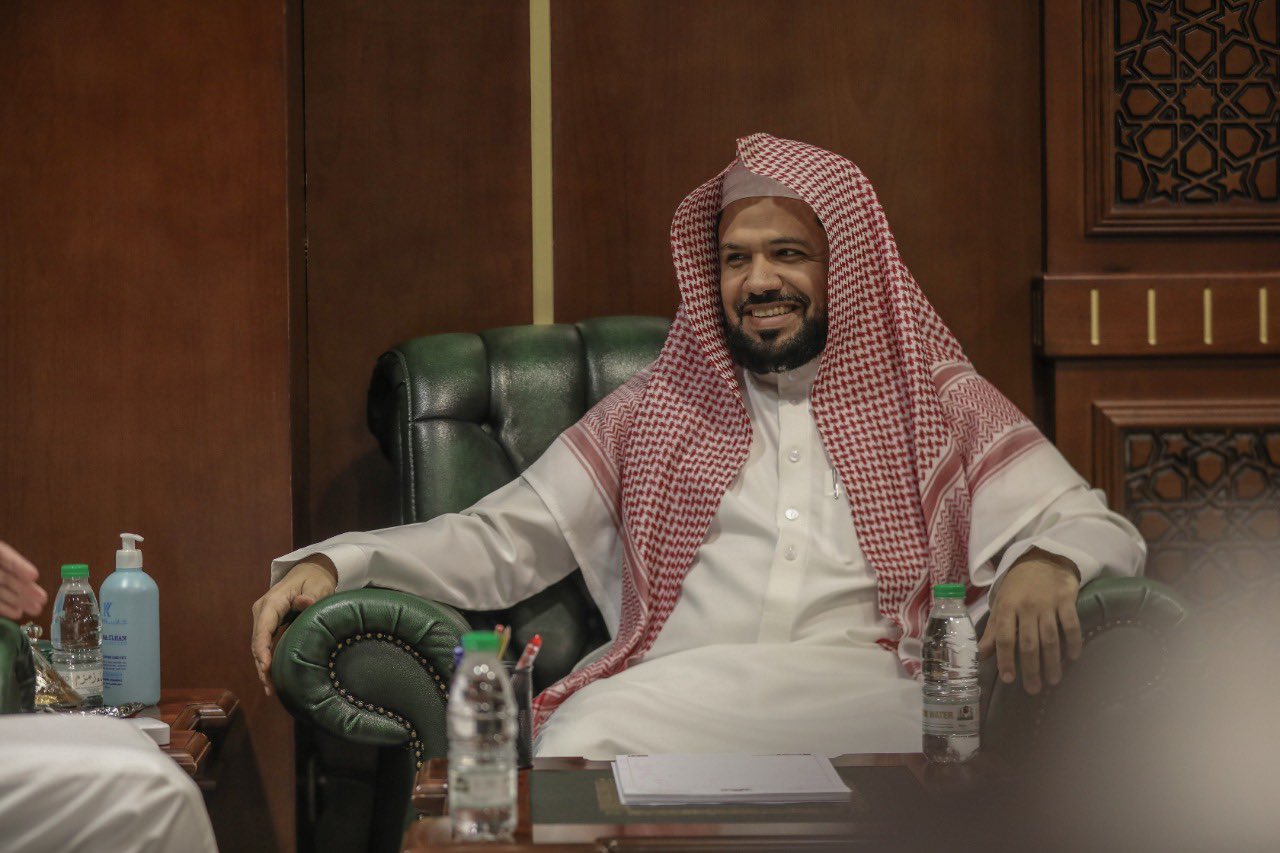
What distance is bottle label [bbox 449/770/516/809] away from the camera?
1421 millimetres

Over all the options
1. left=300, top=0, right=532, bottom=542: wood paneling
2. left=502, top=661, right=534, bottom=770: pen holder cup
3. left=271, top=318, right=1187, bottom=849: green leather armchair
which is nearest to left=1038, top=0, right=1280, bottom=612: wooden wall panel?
left=271, top=318, right=1187, bottom=849: green leather armchair

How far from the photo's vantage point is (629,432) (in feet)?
8.74

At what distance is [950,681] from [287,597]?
1046 mm

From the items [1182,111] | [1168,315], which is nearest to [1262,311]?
[1168,315]

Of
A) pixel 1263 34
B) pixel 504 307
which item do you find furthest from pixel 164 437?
pixel 1263 34

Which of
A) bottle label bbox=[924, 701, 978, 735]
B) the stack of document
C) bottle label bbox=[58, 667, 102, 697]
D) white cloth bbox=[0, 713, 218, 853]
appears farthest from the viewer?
bottle label bbox=[58, 667, 102, 697]

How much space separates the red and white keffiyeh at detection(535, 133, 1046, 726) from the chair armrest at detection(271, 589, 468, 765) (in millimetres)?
345

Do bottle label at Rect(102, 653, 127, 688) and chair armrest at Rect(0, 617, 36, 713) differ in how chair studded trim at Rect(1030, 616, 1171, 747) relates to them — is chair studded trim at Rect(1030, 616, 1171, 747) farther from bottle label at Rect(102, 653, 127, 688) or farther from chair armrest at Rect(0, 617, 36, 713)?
bottle label at Rect(102, 653, 127, 688)

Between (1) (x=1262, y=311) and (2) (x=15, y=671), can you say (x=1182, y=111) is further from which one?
(2) (x=15, y=671)

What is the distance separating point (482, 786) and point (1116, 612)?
1054 millimetres

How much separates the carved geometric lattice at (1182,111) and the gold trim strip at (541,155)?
1219 millimetres

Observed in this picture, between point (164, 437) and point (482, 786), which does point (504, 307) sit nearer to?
point (164, 437)

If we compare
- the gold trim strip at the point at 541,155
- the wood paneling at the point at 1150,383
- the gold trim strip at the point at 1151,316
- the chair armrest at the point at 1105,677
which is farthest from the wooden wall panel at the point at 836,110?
the chair armrest at the point at 1105,677

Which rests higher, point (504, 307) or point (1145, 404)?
point (504, 307)
